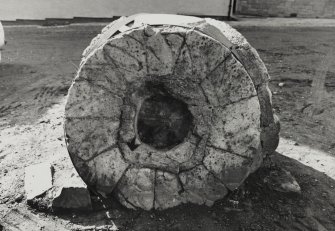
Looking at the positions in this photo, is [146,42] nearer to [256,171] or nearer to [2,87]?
[256,171]

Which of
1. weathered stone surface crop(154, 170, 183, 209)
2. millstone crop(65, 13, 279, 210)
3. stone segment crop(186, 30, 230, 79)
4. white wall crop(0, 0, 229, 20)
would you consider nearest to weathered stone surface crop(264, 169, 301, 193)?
millstone crop(65, 13, 279, 210)

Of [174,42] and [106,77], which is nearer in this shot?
[174,42]

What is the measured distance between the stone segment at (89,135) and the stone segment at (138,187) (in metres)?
0.27

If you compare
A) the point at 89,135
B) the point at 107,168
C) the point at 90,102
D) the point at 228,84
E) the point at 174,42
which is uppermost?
the point at 174,42

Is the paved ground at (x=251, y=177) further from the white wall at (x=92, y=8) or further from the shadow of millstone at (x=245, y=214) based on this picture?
the white wall at (x=92, y=8)

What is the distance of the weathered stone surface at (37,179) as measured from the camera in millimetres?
2951

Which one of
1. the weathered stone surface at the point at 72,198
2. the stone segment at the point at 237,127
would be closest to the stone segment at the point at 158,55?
the stone segment at the point at 237,127

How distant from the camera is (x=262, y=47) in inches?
289

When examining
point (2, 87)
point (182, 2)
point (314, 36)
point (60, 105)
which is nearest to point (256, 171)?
point (60, 105)

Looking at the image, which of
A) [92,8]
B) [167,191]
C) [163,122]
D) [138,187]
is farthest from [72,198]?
[92,8]

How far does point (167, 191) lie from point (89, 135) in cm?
68

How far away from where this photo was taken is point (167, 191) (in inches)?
108

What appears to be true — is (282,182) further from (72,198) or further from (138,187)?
(72,198)

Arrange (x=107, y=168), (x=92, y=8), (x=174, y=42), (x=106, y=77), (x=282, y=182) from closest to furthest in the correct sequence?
1. (x=174, y=42)
2. (x=106, y=77)
3. (x=107, y=168)
4. (x=282, y=182)
5. (x=92, y=8)
